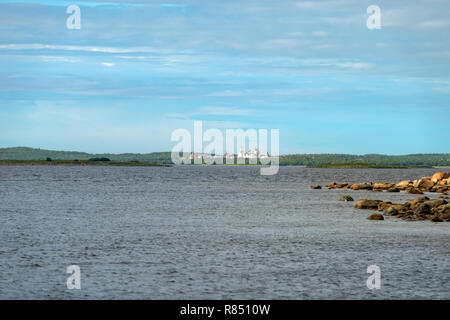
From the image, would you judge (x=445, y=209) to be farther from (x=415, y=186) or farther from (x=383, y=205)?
(x=415, y=186)

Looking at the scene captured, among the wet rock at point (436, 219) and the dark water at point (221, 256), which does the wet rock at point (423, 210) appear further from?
the dark water at point (221, 256)

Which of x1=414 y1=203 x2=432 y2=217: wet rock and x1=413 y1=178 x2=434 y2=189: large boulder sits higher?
x1=414 y1=203 x2=432 y2=217: wet rock

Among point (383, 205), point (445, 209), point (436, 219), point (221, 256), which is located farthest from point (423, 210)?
point (221, 256)

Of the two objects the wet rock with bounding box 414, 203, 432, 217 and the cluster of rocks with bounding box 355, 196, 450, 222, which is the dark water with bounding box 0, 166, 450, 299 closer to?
the cluster of rocks with bounding box 355, 196, 450, 222

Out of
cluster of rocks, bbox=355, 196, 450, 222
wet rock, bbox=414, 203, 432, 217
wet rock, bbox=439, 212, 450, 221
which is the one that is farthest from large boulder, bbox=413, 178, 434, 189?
wet rock, bbox=439, 212, 450, 221

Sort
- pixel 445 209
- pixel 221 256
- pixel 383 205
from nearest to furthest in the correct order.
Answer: pixel 221 256 → pixel 445 209 → pixel 383 205

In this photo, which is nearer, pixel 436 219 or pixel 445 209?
pixel 436 219

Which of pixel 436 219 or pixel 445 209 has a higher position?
pixel 445 209

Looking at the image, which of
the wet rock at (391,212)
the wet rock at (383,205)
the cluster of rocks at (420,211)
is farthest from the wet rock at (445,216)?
the wet rock at (383,205)

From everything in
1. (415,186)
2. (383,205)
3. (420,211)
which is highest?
(420,211)

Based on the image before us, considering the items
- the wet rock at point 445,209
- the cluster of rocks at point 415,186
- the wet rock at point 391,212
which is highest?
the wet rock at point 445,209

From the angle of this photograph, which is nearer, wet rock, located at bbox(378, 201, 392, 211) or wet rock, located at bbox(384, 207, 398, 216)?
wet rock, located at bbox(384, 207, 398, 216)

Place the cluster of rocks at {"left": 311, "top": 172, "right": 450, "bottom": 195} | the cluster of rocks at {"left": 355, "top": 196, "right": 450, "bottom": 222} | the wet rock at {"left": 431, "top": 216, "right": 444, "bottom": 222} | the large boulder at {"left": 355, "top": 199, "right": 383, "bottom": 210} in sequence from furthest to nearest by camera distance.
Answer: the cluster of rocks at {"left": 311, "top": 172, "right": 450, "bottom": 195} < the large boulder at {"left": 355, "top": 199, "right": 383, "bottom": 210} < the cluster of rocks at {"left": 355, "top": 196, "right": 450, "bottom": 222} < the wet rock at {"left": 431, "top": 216, "right": 444, "bottom": 222}

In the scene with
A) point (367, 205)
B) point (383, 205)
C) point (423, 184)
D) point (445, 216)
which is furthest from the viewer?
point (423, 184)
